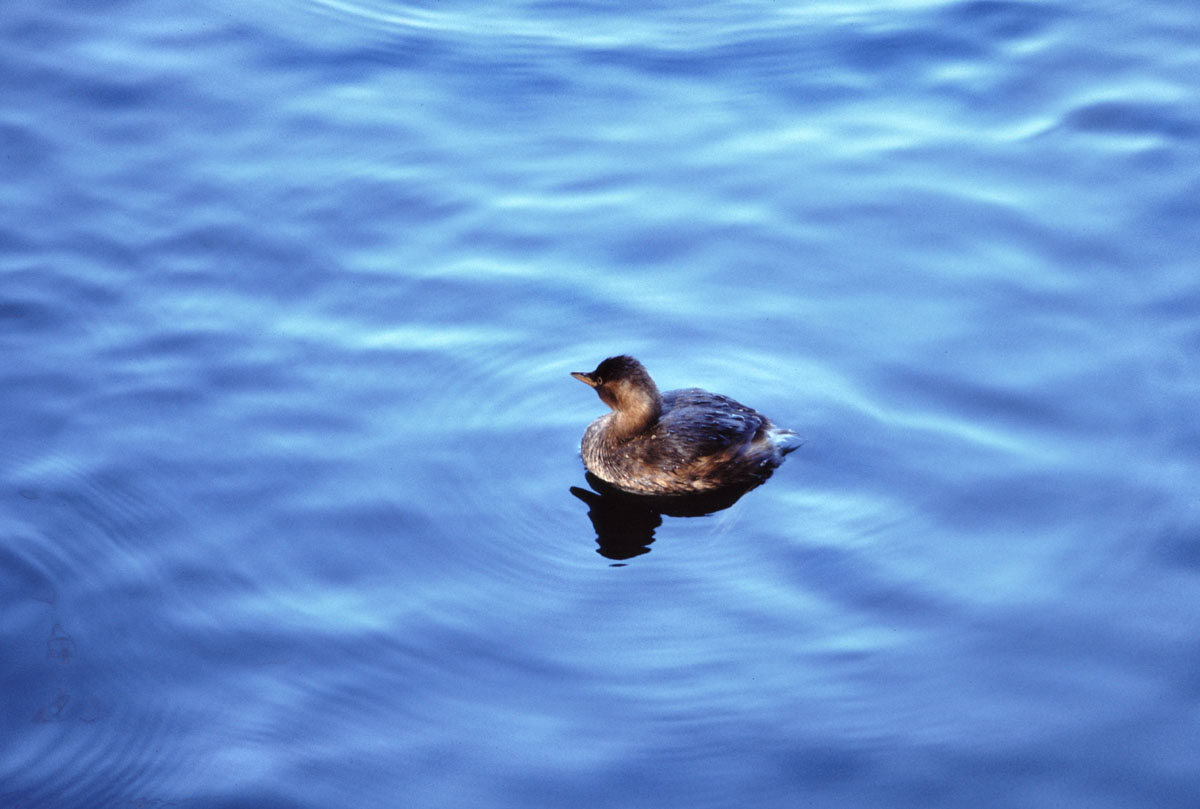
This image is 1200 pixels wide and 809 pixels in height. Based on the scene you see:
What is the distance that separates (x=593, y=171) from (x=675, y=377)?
2.41 m

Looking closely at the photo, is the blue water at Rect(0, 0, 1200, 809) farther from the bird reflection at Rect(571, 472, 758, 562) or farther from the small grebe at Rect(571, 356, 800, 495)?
the small grebe at Rect(571, 356, 800, 495)

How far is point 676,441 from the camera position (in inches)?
317

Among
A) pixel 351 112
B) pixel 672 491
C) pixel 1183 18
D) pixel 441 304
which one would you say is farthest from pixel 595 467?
pixel 1183 18

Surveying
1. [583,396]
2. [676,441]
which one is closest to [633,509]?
[676,441]

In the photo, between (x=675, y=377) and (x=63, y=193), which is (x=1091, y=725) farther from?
(x=63, y=193)

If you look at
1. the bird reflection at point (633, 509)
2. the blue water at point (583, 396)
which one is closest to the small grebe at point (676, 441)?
the bird reflection at point (633, 509)

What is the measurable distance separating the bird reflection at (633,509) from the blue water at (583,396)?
81 mm

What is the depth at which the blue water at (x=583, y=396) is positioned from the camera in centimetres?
643

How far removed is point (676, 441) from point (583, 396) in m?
0.86

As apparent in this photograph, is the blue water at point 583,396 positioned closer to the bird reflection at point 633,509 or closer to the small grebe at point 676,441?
the bird reflection at point 633,509

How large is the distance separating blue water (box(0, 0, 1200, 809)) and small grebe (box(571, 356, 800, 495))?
211mm

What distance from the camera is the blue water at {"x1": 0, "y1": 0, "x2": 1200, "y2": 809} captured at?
253 inches

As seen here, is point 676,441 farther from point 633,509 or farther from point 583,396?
point 583,396

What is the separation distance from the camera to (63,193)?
1032 centimetres
